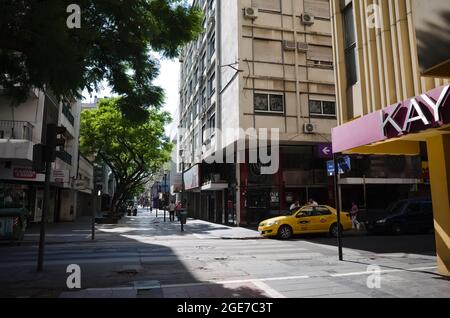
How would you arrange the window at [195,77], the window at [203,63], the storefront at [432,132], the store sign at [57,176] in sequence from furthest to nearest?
the window at [195,77], the window at [203,63], the store sign at [57,176], the storefront at [432,132]

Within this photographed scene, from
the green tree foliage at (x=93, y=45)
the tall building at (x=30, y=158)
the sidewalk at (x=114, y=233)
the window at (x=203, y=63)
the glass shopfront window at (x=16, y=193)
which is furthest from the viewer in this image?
the window at (x=203, y=63)

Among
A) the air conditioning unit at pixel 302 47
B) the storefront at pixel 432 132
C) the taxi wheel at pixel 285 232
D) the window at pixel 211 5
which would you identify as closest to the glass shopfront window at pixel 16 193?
the taxi wheel at pixel 285 232

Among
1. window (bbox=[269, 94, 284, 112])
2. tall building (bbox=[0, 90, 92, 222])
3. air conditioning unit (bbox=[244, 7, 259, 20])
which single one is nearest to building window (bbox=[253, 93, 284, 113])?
window (bbox=[269, 94, 284, 112])

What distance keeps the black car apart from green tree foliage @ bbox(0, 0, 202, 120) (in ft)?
47.8

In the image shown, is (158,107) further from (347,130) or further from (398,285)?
(398,285)

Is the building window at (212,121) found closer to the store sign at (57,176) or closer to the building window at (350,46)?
the store sign at (57,176)

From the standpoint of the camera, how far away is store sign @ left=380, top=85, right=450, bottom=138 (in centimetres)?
705

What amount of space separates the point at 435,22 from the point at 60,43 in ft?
20.5

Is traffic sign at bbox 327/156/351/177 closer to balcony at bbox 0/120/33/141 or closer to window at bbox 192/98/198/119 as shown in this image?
balcony at bbox 0/120/33/141

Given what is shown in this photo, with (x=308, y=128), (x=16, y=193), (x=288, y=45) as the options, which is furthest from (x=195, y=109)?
(x=16, y=193)

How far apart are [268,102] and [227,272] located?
60.0ft

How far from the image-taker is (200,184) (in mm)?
33562

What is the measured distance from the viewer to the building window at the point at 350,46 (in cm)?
1178
